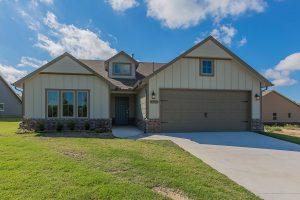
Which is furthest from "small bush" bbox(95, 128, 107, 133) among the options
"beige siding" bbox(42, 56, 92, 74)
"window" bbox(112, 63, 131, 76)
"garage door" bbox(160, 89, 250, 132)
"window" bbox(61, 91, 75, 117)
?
"window" bbox(112, 63, 131, 76)

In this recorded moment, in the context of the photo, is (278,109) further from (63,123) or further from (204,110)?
(63,123)

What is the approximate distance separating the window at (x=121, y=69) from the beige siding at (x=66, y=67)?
16.5 ft

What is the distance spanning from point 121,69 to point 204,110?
7989 mm

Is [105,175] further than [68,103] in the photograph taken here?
No

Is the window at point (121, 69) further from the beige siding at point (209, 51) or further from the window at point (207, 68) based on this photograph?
the window at point (207, 68)

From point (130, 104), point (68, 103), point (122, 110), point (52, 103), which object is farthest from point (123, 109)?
point (52, 103)

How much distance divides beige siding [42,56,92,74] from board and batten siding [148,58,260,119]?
4.44 m

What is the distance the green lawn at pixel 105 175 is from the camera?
15.2 feet

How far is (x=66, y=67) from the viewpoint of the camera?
47.6ft

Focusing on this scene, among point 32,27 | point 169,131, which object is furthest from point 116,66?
point 169,131

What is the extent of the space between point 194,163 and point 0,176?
488 centimetres

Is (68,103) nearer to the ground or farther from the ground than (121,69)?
nearer to the ground

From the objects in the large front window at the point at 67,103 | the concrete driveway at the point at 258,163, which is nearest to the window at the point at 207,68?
the concrete driveway at the point at 258,163

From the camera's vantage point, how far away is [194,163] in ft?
23.0
